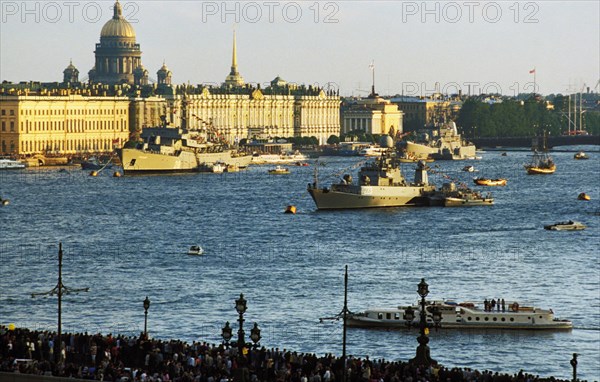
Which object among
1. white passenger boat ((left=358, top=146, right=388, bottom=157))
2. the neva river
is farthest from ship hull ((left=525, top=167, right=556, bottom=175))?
white passenger boat ((left=358, top=146, right=388, bottom=157))

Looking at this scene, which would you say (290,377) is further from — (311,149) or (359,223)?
(311,149)

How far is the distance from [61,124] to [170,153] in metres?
24.5

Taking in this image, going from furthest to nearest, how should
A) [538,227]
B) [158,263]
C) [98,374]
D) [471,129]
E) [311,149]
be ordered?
[471,129]
[311,149]
[538,227]
[158,263]
[98,374]

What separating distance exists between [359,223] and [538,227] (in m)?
6.72

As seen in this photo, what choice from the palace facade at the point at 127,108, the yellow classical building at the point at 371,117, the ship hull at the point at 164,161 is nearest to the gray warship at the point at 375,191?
the ship hull at the point at 164,161

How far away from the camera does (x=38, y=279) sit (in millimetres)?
45844

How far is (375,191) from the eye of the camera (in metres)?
75.8

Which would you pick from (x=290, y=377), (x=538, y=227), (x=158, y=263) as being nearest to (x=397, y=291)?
(x=158, y=263)

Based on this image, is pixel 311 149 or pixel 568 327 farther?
pixel 311 149

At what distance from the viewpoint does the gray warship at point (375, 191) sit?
7538 cm

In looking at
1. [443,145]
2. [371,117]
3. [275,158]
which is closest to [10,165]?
[275,158]

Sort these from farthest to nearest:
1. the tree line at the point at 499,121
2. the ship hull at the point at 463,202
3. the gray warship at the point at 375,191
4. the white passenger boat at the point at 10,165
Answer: the tree line at the point at 499,121, the white passenger boat at the point at 10,165, the ship hull at the point at 463,202, the gray warship at the point at 375,191

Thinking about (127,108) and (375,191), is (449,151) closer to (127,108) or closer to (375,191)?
(127,108)

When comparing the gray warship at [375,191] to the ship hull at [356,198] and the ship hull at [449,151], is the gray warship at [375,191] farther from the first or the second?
the ship hull at [449,151]
